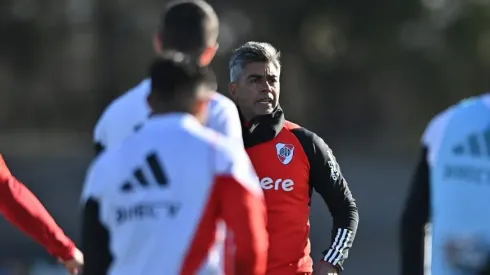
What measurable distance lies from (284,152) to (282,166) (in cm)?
7

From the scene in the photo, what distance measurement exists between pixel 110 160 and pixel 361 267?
14.1 m

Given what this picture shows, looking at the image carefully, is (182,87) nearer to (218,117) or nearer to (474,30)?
(218,117)

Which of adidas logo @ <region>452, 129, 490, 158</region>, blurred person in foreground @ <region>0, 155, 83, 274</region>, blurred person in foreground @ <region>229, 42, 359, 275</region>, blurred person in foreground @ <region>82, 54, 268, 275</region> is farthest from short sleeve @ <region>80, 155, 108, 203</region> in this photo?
blurred person in foreground @ <region>229, 42, 359, 275</region>

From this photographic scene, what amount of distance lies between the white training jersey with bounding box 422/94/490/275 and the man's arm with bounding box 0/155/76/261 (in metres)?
1.96

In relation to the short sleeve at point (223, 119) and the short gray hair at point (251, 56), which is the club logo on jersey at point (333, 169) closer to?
the short gray hair at point (251, 56)

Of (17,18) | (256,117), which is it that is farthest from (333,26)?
(256,117)

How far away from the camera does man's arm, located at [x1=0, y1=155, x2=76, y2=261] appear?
5438 mm

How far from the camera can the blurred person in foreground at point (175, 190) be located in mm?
3910

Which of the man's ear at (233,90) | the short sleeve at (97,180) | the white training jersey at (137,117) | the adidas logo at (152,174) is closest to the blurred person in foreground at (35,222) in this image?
the white training jersey at (137,117)

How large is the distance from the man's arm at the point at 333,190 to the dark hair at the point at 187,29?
1.35 metres

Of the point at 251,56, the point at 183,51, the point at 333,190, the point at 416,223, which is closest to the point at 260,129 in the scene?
the point at 251,56

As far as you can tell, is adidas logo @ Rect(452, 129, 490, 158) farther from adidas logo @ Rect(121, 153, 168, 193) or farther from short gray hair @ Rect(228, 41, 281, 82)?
short gray hair @ Rect(228, 41, 281, 82)

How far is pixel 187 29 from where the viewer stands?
4.50m

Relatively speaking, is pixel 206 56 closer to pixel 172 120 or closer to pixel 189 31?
pixel 189 31
